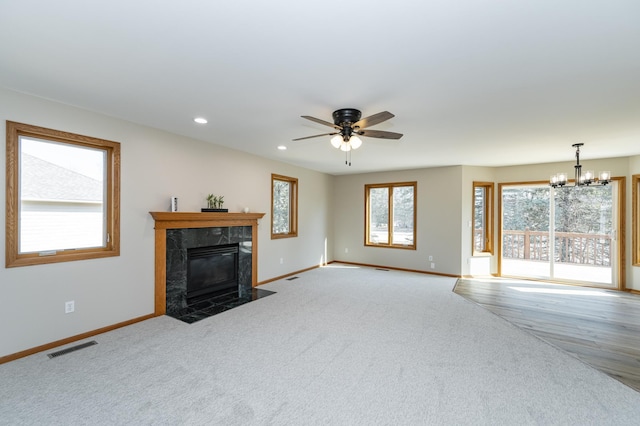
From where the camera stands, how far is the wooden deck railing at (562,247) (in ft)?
18.7

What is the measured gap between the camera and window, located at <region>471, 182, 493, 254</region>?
259 inches

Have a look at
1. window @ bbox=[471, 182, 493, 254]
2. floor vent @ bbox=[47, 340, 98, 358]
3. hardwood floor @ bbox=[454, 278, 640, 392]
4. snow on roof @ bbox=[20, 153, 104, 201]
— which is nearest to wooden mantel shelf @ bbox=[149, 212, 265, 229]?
snow on roof @ bbox=[20, 153, 104, 201]

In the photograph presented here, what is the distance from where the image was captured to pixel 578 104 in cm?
285

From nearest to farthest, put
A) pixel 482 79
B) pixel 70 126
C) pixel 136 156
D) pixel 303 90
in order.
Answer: pixel 482 79, pixel 303 90, pixel 70 126, pixel 136 156

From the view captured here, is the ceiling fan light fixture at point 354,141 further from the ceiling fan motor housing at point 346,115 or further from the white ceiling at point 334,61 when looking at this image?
the white ceiling at point 334,61

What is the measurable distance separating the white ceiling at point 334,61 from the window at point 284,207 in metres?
2.57

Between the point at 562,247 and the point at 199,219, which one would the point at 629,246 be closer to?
the point at 562,247

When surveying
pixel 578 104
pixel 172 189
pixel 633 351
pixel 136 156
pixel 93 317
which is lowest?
pixel 633 351

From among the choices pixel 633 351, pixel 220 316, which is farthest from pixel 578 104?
pixel 220 316

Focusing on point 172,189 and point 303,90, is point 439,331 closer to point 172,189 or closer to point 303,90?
point 303,90

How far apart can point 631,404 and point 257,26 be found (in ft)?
12.4

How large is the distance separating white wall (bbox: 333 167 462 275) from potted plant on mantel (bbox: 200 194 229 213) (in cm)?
398

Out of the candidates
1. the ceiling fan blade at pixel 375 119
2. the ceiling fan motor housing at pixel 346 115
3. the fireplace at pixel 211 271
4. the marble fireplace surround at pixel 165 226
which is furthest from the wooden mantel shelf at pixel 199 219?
the ceiling fan blade at pixel 375 119

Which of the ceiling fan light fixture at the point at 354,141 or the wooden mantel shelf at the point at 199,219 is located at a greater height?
the ceiling fan light fixture at the point at 354,141
